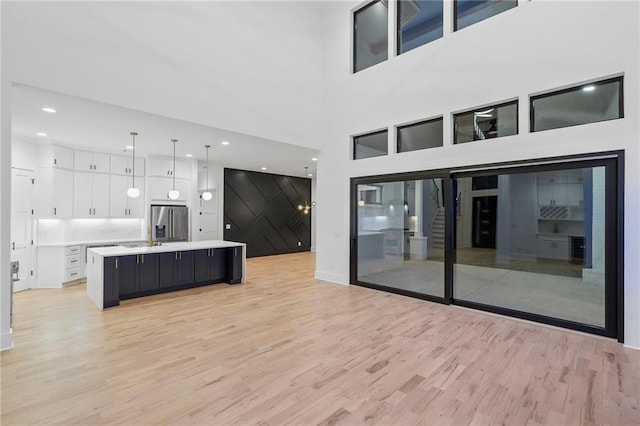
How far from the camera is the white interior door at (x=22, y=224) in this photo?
5.52 meters

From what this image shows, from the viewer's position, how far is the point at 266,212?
1072cm

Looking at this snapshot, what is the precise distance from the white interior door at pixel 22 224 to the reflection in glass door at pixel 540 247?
781 centimetres

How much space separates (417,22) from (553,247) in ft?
14.6

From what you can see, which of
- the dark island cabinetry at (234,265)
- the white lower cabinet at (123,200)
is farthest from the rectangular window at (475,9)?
the white lower cabinet at (123,200)

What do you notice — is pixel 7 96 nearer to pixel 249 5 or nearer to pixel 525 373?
pixel 249 5

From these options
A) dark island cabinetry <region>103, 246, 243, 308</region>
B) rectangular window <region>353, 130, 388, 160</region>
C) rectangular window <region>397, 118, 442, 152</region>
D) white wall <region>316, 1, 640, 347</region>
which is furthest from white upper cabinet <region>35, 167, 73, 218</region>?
rectangular window <region>397, 118, 442, 152</region>

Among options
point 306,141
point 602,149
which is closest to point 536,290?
point 602,149

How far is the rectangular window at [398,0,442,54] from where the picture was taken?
522 cm

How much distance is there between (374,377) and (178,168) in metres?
7.07

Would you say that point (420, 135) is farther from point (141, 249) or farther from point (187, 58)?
point (141, 249)

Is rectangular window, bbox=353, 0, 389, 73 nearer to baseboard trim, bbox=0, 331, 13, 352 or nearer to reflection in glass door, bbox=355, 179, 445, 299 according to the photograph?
reflection in glass door, bbox=355, 179, 445, 299

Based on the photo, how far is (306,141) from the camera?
6.41m

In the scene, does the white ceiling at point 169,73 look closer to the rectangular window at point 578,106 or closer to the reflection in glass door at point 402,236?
the reflection in glass door at point 402,236

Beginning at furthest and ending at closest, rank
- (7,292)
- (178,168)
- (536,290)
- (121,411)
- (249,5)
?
1. (178,168)
2. (249,5)
3. (536,290)
4. (7,292)
5. (121,411)
